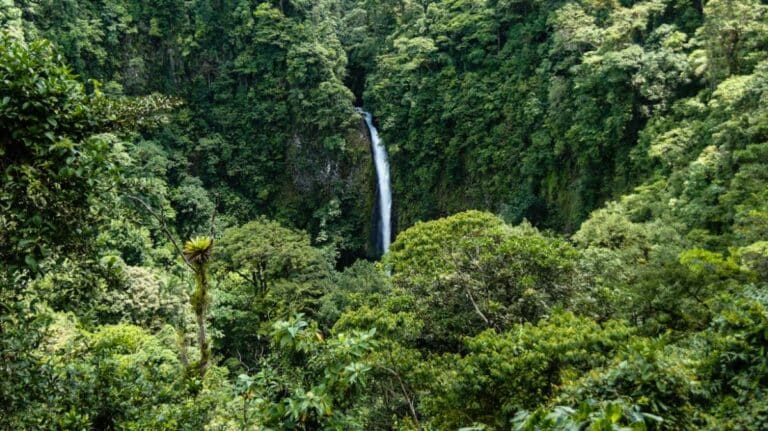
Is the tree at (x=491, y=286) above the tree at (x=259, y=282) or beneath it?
above

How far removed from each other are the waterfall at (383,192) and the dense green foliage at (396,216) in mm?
588

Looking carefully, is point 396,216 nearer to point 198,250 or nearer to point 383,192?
point 383,192

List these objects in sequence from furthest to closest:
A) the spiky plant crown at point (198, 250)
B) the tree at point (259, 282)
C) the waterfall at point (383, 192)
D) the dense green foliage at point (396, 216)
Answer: the waterfall at point (383, 192), the tree at point (259, 282), the spiky plant crown at point (198, 250), the dense green foliage at point (396, 216)

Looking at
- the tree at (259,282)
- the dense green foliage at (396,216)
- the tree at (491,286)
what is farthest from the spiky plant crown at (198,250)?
the tree at (259,282)

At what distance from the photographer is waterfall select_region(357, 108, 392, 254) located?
25.9 metres

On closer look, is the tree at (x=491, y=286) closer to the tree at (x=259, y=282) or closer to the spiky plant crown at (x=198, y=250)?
→ the spiky plant crown at (x=198, y=250)

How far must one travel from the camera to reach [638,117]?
16031mm

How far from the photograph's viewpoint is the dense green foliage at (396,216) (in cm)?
347

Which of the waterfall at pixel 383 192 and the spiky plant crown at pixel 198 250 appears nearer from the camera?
the spiky plant crown at pixel 198 250

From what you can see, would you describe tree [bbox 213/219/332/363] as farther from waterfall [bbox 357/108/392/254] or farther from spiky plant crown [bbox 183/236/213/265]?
spiky plant crown [bbox 183/236/213/265]

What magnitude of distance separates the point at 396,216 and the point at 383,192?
59.8 inches

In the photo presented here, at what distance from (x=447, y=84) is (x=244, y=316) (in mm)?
14737

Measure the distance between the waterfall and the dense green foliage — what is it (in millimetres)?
588

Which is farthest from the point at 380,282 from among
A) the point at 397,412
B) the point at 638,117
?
the point at 638,117
